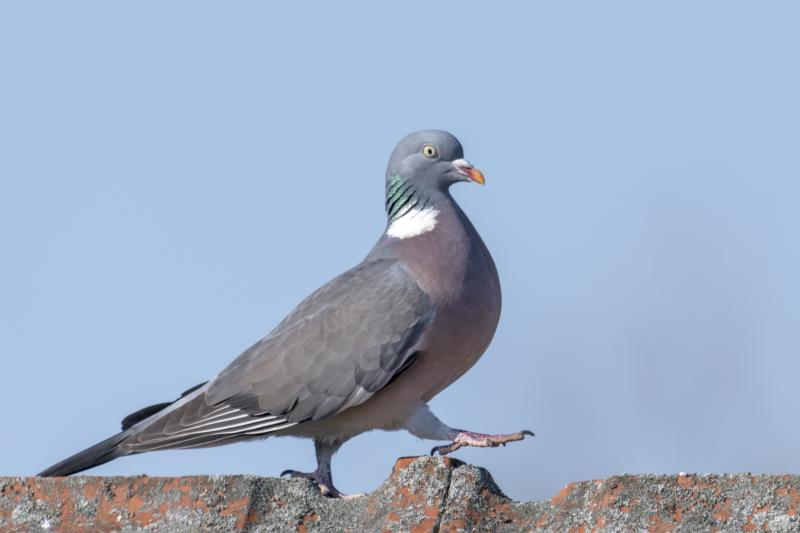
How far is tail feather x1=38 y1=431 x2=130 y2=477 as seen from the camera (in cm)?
614

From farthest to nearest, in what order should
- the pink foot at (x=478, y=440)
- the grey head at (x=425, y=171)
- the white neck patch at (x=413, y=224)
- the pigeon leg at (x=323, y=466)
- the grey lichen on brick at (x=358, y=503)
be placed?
1. the grey head at (x=425, y=171)
2. the white neck patch at (x=413, y=224)
3. the pigeon leg at (x=323, y=466)
4. the pink foot at (x=478, y=440)
5. the grey lichen on brick at (x=358, y=503)

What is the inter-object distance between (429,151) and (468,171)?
0.85ft

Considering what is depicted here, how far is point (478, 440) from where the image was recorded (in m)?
6.16

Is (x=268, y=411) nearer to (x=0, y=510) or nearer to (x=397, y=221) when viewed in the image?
(x=397, y=221)

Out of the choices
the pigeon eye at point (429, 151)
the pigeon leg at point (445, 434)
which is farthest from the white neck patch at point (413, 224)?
the pigeon leg at point (445, 434)

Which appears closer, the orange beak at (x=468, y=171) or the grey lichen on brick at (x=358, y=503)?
the grey lichen on brick at (x=358, y=503)

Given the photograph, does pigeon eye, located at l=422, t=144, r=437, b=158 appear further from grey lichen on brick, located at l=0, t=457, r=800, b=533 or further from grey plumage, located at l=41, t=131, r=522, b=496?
grey lichen on brick, located at l=0, t=457, r=800, b=533

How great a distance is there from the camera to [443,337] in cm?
680

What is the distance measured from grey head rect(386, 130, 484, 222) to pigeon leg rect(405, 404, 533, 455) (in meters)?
1.33

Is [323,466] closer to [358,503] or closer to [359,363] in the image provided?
[359,363]

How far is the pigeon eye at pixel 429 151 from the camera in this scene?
7.74 m

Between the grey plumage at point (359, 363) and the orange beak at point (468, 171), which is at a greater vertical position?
the orange beak at point (468, 171)

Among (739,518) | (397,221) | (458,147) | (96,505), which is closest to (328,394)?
(397,221)

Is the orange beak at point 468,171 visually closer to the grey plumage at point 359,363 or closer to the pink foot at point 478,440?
the grey plumage at point 359,363
